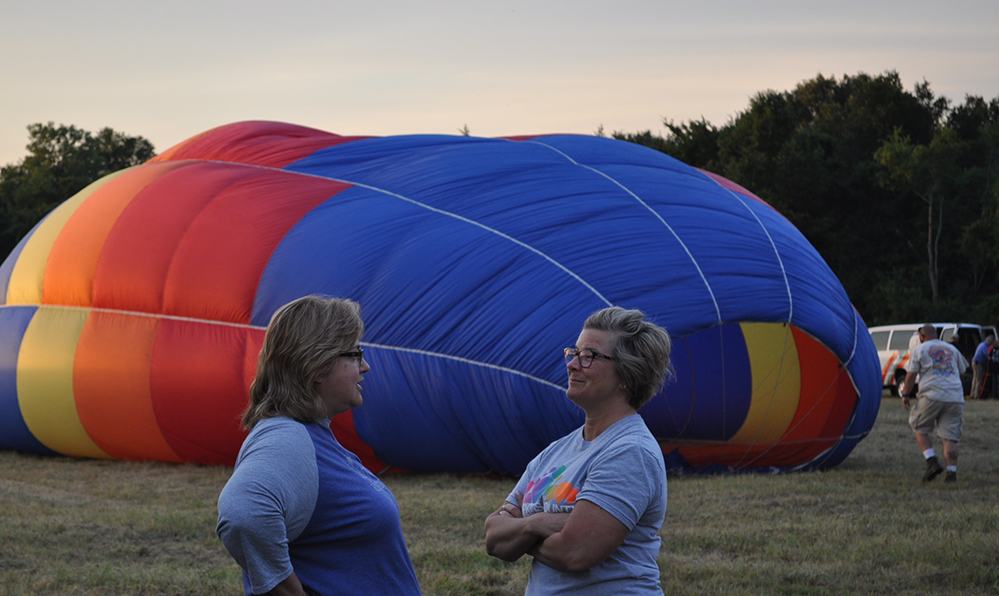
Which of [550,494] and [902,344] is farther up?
[550,494]

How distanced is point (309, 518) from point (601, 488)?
641 millimetres

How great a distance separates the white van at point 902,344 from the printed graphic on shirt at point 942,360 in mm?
11486

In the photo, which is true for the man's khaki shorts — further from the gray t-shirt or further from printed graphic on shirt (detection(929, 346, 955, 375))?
printed graphic on shirt (detection(929, 346, 955, 375))

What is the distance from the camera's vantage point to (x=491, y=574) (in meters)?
4.62

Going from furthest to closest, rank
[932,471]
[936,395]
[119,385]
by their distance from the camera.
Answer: [119,385], [936,395], [932,471]

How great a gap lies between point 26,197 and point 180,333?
35.3 metres

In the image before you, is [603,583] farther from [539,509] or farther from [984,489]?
[984,489]

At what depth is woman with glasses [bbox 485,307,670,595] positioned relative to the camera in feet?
6.99

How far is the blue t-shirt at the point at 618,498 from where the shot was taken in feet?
7.01

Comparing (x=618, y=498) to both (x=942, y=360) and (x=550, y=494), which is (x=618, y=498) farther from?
(x=942, y=360)

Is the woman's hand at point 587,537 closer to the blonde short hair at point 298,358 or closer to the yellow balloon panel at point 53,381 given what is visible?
the blonde short hair at point 298,358

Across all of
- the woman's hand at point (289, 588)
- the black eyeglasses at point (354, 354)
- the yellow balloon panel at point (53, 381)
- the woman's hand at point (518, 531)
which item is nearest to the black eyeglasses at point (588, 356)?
the woman's hand at point (518, 531)

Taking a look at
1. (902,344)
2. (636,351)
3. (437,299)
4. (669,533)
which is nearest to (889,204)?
(902,344)

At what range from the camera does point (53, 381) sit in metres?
8.77
